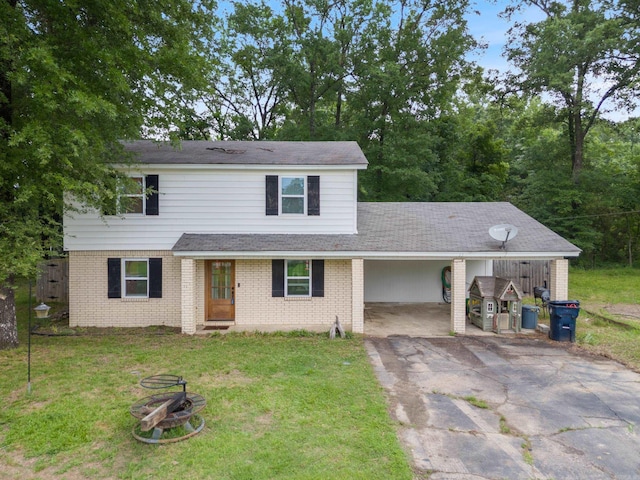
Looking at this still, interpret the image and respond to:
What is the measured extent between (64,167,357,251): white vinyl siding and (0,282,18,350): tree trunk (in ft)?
7.66

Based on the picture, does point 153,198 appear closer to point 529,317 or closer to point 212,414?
point 212,414

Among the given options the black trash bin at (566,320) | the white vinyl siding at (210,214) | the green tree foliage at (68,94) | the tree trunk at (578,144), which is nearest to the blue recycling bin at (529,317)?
the black trash bin at (566,320)

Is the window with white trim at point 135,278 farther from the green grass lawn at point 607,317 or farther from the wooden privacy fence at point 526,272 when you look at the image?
the wooden privacy fence at point 526,272

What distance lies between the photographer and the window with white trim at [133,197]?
9.71 m

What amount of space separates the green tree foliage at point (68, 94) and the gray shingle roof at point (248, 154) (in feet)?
5.46

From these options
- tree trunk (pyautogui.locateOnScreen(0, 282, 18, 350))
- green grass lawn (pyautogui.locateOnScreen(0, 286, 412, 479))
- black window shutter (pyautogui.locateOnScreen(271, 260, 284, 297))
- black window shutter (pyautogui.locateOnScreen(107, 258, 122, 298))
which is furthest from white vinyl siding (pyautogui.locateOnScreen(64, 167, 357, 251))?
green grass lawn (pyautogui.locateOnScreen(0, 286, 412, 479))

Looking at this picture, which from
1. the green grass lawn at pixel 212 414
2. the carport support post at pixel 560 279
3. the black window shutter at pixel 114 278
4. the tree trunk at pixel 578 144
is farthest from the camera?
the tree trunk at pixel 578 144

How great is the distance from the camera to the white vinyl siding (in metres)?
10.9

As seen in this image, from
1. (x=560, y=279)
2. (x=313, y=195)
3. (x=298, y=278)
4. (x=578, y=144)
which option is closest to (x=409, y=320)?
(x=298, y=278)

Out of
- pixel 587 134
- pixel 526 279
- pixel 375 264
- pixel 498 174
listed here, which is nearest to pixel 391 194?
pixel 375 264

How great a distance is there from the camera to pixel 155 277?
11000 millimetres

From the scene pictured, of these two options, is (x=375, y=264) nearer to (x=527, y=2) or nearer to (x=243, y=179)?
(x=243, y=179)

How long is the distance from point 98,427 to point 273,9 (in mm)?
24139

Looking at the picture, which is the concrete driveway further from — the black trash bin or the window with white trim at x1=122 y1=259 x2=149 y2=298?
the window with white trim at x1=122 y1=259 x2=149 y2=298
